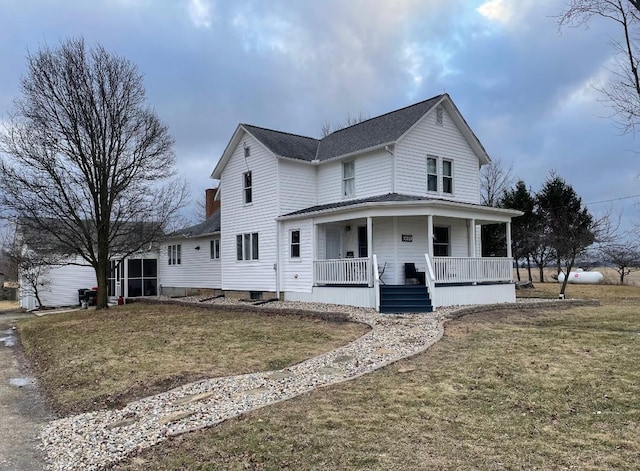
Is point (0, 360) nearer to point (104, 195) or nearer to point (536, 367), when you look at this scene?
point (104, 195)

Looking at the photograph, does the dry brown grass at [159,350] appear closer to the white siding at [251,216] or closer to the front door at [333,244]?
the front door at [333,244]

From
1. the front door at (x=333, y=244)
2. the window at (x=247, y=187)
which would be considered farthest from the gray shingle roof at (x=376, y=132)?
the window at (x=247, y=187)

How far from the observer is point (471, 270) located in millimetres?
16766

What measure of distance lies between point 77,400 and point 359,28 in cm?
1832

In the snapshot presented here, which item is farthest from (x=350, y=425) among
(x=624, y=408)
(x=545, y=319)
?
(x=545, y=319)

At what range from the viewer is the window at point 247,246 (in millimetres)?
21469

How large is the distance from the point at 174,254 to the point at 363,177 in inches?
603

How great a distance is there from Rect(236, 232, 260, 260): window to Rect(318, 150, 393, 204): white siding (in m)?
3.40

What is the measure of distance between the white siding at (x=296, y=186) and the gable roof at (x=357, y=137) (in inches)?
16.6

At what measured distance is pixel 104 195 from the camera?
22266 millimetres

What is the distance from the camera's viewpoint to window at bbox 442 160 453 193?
1961 centimetres

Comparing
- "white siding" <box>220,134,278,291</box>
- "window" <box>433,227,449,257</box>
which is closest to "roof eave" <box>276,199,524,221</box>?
"white siding" <box>220,134,278,291</box>

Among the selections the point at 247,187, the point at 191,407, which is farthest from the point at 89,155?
the point at 191,407

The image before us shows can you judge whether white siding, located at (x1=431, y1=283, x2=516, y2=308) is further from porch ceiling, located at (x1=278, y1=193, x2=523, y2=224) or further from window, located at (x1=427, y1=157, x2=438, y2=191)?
window, located at (x1=427, y1=157, x2=438, y2=191)
